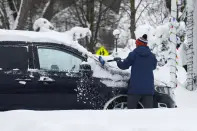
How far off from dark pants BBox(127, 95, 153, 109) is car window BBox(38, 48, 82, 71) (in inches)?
38.5

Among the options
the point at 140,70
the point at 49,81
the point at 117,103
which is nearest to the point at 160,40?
the point at 140,70

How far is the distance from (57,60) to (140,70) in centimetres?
134

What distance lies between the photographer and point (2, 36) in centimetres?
708

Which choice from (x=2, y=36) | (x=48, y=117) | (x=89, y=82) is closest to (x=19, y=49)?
(x=2, y=36)

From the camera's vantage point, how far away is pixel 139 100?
7.40 metres

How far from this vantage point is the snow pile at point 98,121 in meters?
4.22

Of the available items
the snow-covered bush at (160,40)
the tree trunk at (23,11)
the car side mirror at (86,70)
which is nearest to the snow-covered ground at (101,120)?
the car side mirror at (86,70)

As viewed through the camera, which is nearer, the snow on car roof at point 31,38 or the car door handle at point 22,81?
the car door handle at point 22,81

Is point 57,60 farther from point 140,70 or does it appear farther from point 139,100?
point 139,100

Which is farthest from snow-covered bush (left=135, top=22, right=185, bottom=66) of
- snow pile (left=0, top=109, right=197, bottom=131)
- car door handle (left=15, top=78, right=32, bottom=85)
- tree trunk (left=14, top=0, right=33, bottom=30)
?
snow pile (left=0, top=109, right=197, bottom=131)

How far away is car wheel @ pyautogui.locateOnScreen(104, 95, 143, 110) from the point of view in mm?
7133

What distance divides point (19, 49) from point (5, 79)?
554 mm

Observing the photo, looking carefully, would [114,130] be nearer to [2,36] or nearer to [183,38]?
[2,36]

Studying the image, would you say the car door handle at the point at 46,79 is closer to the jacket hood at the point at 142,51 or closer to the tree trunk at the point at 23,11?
the jacket hood at the point at 142,51
